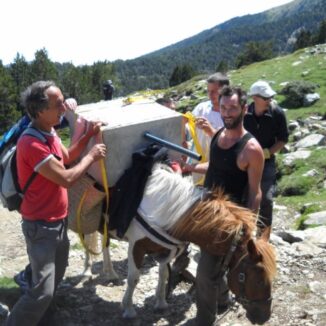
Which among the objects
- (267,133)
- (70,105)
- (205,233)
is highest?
(70,105)

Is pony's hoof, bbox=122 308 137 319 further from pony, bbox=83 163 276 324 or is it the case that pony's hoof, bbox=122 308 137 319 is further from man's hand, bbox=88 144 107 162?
man's hand, bbox=88 144 107 162

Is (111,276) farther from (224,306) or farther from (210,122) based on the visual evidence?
(210,122)

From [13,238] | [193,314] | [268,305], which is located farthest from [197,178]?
[13,238]

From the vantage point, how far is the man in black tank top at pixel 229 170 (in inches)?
156

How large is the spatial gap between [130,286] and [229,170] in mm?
1637

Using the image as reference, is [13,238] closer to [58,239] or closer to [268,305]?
[58,239]

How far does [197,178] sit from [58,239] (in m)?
2.24

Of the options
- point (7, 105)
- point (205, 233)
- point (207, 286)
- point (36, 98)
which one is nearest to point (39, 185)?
point (36, 98)

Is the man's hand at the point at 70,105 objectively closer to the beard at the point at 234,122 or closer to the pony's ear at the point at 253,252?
the beard at the point at 234,122

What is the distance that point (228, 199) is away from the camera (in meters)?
4.18

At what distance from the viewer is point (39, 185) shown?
12.5ft

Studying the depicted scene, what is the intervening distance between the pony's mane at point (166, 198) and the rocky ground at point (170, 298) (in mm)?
1252

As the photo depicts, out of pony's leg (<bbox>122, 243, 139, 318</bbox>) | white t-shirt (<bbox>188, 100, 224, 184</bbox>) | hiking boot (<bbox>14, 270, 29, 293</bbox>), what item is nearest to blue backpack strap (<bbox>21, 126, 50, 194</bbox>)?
hiking boot (<bbox>14, 270, 29, 293</bbox>)

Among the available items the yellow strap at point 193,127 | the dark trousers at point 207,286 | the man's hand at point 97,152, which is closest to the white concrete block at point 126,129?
the yellow strap at point 193,127
